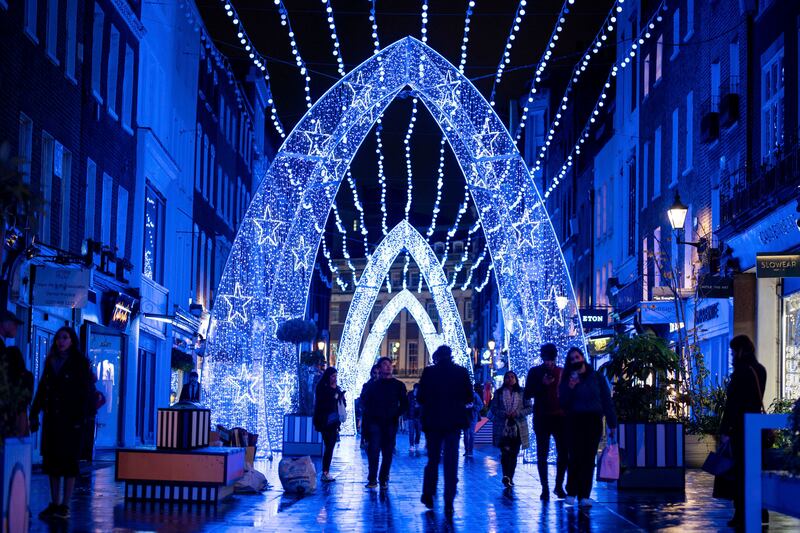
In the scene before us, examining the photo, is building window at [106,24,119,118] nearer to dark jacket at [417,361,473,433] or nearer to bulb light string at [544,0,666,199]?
bulb light string at [544,0,666,199]

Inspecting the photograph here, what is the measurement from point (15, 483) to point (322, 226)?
16.7 meters

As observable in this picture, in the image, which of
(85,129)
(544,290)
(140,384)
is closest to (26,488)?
(544,290)

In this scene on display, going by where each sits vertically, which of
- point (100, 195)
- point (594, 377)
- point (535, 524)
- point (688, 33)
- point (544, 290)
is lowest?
point (535, 524)

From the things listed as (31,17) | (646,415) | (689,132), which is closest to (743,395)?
(646,415)

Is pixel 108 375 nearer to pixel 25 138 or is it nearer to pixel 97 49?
pixel 97 49

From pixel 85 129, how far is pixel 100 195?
6.84ft

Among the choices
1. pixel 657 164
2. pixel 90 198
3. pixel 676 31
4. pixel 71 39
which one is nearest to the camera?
pixel 71 39

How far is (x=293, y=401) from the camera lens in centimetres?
2564

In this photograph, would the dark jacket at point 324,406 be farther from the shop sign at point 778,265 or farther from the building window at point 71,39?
the building window at point 71,39

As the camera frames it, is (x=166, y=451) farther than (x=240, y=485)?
No

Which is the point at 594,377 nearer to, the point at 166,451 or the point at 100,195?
the point at 166,451

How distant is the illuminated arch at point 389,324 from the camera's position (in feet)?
195

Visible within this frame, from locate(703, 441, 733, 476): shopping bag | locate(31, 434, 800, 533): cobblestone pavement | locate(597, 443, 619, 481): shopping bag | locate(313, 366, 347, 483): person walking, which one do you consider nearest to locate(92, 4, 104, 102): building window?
locate(313, 366, 347, 483): person walking

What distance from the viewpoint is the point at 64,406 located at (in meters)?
13.5
